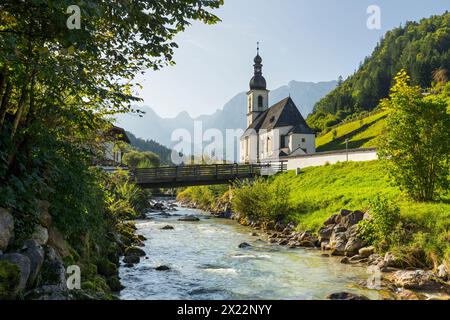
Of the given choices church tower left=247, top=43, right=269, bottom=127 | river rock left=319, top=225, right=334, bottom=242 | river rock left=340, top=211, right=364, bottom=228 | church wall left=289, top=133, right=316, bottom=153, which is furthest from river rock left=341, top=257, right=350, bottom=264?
church tower left=247, top=43, right=269, bottom=127

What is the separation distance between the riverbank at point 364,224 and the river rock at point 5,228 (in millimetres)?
9435

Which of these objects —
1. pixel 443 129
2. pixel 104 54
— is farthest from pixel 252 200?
pixel 104 54

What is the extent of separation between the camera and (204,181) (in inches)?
1454

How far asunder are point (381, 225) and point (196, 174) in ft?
76.6

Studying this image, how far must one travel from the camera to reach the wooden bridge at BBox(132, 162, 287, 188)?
110ft

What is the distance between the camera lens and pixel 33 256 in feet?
23.6

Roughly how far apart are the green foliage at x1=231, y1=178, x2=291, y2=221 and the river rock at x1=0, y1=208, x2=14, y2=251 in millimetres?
19708

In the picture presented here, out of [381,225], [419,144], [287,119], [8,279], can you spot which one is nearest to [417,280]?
[381,225]

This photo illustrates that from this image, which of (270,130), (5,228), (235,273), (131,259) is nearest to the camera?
(5,228)

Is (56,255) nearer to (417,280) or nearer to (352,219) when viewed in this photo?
(417,280)

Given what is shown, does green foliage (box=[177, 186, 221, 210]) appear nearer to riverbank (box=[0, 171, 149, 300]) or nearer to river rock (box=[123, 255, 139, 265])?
river rock (box=[123, 255, 139, 265])

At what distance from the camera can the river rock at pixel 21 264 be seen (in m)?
6.48

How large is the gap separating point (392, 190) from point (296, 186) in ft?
42.1

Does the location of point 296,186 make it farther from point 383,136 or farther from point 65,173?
point 65,173
